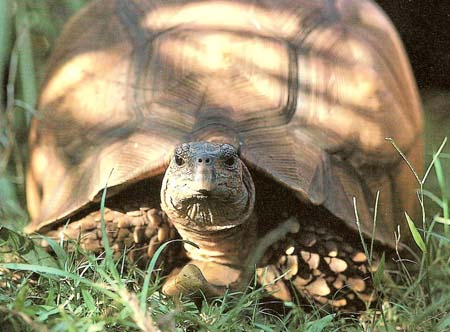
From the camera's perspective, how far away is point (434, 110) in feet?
14.7

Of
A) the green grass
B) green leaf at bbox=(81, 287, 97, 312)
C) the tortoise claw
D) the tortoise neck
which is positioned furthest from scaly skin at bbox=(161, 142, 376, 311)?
green leaf at bbox=(81, 287, 97, 312)

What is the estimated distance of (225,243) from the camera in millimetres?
2961

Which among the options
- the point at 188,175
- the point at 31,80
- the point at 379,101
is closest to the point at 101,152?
the point at 188,175

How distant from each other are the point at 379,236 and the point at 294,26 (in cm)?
88

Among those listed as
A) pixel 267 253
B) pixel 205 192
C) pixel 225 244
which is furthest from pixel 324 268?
pixel 205 192

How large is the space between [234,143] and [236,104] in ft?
0.68

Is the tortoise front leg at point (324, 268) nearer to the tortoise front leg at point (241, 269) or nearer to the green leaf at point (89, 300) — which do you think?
the tortoise front leg at point (241, 269)

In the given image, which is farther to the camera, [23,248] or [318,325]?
[23,248]

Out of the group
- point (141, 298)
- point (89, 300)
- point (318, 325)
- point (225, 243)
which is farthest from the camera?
point (225, 243)

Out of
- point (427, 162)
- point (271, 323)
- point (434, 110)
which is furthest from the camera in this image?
point (434, 110)

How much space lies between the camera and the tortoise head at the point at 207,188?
258cm

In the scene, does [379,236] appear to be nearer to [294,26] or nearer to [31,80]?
[294,26]

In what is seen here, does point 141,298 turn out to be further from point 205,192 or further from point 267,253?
point 267,253

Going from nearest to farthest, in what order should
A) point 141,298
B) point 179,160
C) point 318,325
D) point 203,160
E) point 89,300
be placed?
point 141,298 < point 89,300 < point 318,325 < point 203,160 < point 179,160
